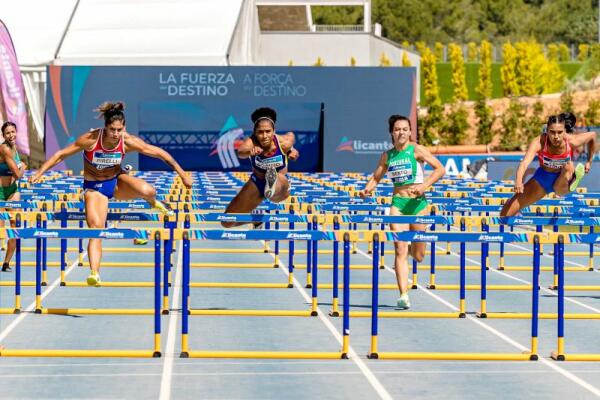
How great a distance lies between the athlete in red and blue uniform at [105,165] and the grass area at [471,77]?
9946 cm

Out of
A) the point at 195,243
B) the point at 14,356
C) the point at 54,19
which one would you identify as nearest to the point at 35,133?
the point at 54,19

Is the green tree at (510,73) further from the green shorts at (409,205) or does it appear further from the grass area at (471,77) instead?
the green shorts at (409,205)

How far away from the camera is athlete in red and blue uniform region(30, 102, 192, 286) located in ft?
43.5

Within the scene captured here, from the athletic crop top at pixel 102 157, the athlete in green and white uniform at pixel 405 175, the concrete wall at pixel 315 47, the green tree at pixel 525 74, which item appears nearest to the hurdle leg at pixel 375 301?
the athlete in green and white uniform at pixel 405 175

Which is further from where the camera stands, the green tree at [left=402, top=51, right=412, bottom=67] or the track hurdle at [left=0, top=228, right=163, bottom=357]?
the green tree at [left=402, top=51, right=412, bottom=67]

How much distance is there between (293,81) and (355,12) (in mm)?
101106

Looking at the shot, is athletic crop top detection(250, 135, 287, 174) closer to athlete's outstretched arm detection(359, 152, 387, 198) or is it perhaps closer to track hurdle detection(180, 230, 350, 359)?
athlete's outstretched arm detection(359, 152, 387, 198)

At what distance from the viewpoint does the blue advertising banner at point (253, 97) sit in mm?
46781

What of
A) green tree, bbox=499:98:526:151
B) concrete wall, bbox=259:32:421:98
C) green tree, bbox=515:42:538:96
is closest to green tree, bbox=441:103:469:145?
green tree, bbox=499:98:526:151

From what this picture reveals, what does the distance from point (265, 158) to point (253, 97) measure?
111 feet

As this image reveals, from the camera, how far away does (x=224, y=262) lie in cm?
2114

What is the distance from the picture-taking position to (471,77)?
385ft

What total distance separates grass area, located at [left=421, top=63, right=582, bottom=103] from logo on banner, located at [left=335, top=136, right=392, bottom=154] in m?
65.8

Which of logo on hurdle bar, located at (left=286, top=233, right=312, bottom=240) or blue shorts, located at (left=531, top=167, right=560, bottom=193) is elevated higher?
blue shorts, located at (left=531, top=167, right=560, bottom=193)
